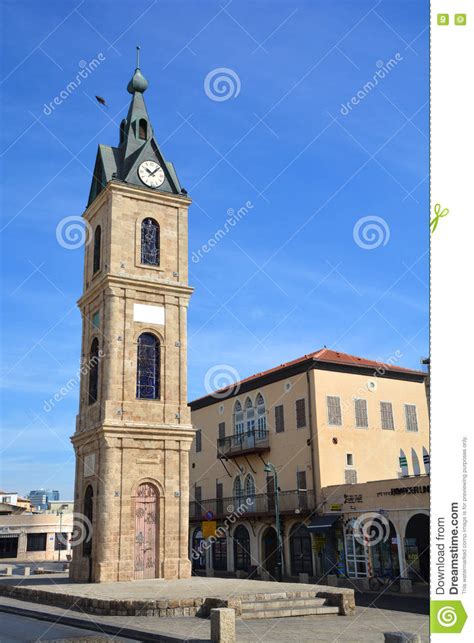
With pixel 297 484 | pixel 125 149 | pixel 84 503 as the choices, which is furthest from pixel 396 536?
pixel 125 149

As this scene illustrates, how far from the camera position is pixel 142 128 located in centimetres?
3134

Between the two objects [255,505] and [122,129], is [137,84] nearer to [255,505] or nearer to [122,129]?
[122,129]

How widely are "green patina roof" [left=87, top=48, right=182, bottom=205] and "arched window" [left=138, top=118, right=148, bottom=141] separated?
0.23 ft

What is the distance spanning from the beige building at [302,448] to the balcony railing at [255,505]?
64 mm

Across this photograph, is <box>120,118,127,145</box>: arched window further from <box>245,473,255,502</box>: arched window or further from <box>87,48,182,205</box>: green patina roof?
<box>245,473,255,502</box>: arched window

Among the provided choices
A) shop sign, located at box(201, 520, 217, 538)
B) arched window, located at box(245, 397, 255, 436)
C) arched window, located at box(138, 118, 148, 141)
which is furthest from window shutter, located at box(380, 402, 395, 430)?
arched window, located at box(138, 118, 148, 141)

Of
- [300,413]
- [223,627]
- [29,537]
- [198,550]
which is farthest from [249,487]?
[29,537]

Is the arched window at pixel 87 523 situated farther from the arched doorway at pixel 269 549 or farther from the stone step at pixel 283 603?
the arched doorway at pixel 269 549
